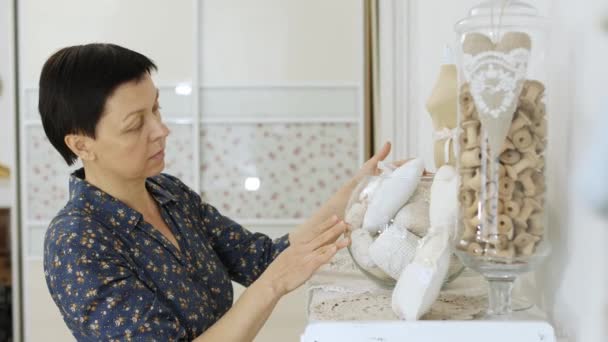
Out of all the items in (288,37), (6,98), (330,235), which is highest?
(288,37)

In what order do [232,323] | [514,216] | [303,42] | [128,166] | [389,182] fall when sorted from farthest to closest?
[303,42] → [128,166] → [232,323] → [389,182] → [514,216]

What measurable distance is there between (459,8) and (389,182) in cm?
49

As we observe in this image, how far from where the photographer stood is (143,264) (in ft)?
4.09

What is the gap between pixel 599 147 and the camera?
21cm

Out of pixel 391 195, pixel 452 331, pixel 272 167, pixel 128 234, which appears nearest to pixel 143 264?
pixel 128 234

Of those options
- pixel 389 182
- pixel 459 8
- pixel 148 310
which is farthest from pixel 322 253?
pixel 459 8

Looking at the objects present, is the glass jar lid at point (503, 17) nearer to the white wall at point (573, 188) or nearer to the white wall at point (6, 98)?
the white wall at point (573, 188)

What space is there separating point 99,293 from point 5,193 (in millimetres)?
2258

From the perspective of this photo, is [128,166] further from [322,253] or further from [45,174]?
[45,174]

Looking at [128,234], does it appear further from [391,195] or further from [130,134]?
[391,195]

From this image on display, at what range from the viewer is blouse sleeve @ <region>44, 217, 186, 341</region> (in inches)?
43.9

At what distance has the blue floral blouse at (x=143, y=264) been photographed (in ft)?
3.68

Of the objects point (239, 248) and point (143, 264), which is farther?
point (239, 248)

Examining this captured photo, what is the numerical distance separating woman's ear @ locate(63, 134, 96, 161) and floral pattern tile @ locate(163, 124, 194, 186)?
1.68 meters
